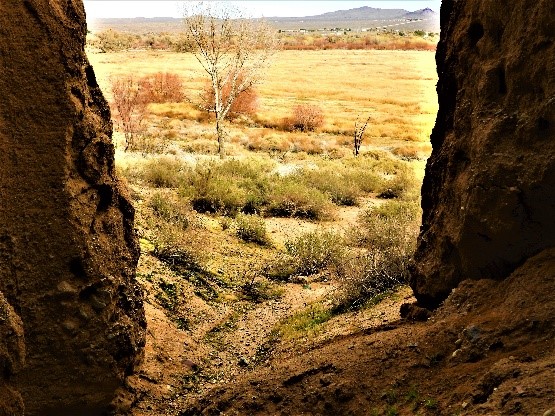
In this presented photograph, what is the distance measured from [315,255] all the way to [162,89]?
3198 cm

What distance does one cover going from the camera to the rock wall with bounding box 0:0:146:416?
15.2 feet

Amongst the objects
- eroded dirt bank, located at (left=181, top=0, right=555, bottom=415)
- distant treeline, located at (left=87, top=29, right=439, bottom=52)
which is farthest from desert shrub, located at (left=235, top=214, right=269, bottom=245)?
distant treeline, located at (left=87, top=29, right=439, bottom=52)

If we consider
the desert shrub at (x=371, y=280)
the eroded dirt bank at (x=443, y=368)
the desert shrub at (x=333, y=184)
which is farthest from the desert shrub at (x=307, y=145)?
the eroded dirt bank at (x=443, y=368)

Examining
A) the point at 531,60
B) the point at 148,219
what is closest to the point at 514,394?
the point at 531,60

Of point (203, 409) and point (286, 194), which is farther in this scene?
point (286, 194)

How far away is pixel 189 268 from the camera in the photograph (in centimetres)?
977

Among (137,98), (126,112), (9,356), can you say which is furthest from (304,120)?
(9,356)

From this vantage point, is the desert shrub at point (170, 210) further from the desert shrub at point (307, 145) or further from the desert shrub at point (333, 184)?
the desert shrub at point (307, 145)

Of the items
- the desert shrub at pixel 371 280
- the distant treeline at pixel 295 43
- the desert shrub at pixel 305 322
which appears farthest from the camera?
the distant treeline at pixel 295 43

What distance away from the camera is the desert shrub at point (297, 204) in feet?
49.5

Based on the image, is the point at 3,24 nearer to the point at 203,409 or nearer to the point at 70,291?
the point at 70,291

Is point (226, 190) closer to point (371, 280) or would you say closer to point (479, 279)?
point (371, 280)

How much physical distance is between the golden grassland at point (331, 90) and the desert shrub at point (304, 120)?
2.00 feet

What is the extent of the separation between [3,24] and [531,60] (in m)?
3.81
